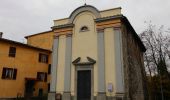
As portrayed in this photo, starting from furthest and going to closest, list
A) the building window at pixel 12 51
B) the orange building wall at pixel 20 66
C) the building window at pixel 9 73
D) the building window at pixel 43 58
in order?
the building window at pixel 43 58 → the building window at pixel 12 51 → the orange building wall at pixel 20 66 → the building window at pixel 9 73

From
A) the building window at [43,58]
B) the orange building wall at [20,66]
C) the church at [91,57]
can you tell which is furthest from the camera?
the building window at [43,58]

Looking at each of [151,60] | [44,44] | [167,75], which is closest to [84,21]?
[44,44]

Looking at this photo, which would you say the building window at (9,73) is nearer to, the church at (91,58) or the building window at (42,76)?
the church at (91,58)

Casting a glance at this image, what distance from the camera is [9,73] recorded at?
23.6 meters

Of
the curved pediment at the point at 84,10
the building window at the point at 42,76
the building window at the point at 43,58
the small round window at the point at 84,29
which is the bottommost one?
the building window at the point at 42,76

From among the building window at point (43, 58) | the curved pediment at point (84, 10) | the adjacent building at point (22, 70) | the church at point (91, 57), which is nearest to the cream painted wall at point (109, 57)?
the church at point (91, 57)

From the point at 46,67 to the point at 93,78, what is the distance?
14.2m

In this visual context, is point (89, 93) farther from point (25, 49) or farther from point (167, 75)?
point (167, 75)

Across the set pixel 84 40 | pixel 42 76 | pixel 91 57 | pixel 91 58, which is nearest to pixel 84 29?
pixel 84 40

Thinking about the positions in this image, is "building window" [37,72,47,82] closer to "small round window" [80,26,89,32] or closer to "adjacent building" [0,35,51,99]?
"adjacent building" [0,35,51,99]

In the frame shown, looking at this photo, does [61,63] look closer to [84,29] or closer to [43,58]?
[84,29]

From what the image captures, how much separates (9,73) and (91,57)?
11958 mm

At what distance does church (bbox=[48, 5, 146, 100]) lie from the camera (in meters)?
16.1

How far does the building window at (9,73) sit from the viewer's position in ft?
75.0
